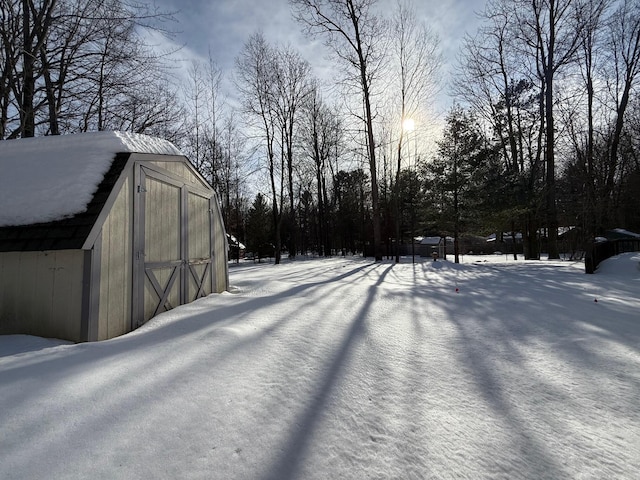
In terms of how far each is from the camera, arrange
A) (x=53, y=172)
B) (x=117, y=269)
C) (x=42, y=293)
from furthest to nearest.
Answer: (x=53, y=172)
(x=117, y=269)
(x=42, y=293)

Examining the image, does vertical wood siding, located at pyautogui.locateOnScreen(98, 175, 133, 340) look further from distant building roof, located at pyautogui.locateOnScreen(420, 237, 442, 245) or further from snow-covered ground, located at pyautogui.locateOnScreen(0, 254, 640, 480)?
distant building roof, located at pyautogui.locateOnScreen(420, 237, 442, 245)

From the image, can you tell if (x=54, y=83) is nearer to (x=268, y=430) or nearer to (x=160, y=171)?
(x=160, y=171)

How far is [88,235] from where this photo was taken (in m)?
3.74

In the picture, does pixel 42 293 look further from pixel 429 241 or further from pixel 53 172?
pixel 429 241

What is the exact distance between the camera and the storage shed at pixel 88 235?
3816mm

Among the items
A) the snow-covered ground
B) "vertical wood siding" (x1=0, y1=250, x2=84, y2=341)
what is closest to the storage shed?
"vertical wood siding" (x1=0, y1=250, x2=84, y2=341)

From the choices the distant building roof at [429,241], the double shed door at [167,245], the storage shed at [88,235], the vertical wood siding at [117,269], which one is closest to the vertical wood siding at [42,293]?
the storage shed at [88,235]

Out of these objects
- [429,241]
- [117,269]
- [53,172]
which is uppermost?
[53,172]

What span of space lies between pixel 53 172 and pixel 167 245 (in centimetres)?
196

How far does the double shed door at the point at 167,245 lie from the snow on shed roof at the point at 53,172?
61 centimetres

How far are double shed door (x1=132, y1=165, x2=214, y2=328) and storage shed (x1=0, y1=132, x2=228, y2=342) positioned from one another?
19mm

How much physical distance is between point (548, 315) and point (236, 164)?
2745 centimetres

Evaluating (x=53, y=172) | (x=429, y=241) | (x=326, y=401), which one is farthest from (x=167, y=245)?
(x=429, y=241)

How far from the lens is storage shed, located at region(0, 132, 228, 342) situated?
382cm
